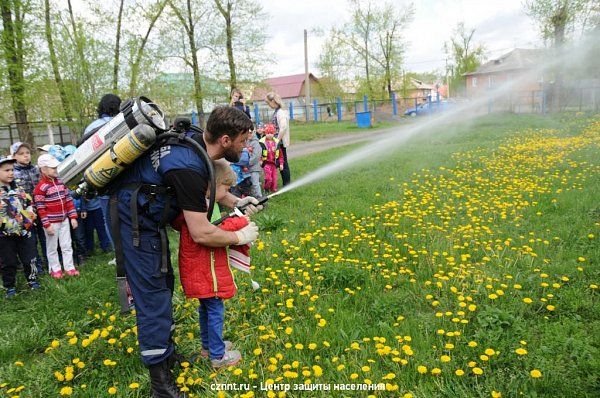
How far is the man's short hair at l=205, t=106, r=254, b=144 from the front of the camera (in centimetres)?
335

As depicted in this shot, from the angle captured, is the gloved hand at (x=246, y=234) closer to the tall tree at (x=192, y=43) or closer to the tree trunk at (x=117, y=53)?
the tree trunk at (x=117, y=53)

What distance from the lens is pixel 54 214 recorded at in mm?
6590

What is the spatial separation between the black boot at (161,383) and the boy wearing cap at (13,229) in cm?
364

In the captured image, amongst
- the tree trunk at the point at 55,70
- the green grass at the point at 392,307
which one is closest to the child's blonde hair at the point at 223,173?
the green grass at the point at 392,307

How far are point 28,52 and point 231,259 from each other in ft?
54.2

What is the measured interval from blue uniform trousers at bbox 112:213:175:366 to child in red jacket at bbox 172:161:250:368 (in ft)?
0.72

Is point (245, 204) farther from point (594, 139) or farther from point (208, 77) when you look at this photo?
point (208, 77)

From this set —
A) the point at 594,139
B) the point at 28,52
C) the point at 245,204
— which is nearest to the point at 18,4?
the point at 28,52

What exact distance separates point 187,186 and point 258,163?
6165 millimetres

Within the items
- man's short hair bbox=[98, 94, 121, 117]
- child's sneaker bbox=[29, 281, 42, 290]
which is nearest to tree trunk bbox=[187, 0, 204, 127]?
man's short hair bbox=[98, 94, 121, 117]

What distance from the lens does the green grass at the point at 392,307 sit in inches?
141

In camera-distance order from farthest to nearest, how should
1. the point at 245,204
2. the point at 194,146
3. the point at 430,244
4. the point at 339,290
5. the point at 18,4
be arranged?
the point at 18,4 → the point at 430,244 → the point at 339,290 → the point at 245,204 → the point at 194,146

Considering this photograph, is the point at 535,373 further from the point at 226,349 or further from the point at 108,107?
the point at 108,107

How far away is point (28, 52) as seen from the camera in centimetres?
1595
